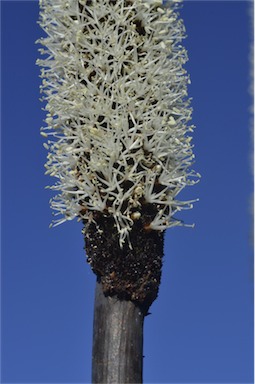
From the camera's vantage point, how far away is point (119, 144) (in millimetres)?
5418

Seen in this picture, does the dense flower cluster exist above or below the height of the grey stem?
above

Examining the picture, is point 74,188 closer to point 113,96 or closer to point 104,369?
point 113,96

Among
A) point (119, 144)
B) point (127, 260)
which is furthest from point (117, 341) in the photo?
point (119, 144)

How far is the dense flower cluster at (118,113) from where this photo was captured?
5.45 m

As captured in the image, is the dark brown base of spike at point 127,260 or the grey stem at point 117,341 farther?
the dark brown base of spike at point 127,260

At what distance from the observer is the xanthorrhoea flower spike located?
214 inches

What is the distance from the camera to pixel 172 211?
564cm

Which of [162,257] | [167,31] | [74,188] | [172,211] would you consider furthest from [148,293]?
[167,31]

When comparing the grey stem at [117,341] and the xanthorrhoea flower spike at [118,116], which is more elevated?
the xanthorrhoea flower spike at [118,116]

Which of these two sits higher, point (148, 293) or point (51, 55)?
point (51, 55)

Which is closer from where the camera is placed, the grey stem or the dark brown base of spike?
the grey stem

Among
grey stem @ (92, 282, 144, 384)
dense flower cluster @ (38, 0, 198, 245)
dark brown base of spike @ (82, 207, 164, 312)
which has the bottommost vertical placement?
grey stem @ (92, 282, 144, 384)

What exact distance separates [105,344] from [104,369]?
0.60 ft

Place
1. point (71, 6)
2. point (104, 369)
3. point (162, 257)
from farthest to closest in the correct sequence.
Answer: point (71, 6) → point (162, 257) → point (104, 369)
